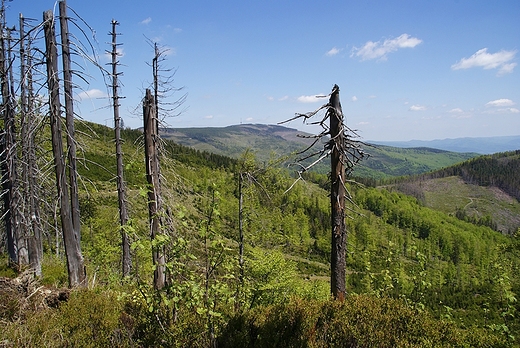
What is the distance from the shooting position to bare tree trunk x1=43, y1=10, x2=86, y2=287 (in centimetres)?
655

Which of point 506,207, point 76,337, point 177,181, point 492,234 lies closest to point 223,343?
point 76,337

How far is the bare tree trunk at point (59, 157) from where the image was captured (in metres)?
6.55

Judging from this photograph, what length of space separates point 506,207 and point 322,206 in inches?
4627

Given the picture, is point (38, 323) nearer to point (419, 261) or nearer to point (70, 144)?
point (70, 144)

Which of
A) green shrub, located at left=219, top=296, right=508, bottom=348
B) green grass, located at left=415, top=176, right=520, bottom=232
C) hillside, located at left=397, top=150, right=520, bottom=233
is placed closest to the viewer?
green shrub, located at left=219, top=296, right=508, bottom=348

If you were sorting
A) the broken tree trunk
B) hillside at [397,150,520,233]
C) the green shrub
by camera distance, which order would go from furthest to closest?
hillside at [397,150,520,233] < the broken tree trunk < the green shrub

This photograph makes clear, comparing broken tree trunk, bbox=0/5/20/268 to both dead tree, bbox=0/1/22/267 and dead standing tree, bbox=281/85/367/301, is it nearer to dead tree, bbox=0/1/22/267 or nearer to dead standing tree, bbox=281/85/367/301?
dead tree, bbox=0/1/22/267

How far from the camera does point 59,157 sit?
6.95 m

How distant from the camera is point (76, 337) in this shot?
5.01 m

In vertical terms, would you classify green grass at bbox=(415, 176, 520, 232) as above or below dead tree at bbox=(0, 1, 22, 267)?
below

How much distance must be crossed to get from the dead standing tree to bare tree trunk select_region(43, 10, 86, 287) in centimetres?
517

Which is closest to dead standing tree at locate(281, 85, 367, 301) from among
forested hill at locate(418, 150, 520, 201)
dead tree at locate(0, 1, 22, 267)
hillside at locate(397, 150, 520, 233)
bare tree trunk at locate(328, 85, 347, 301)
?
bare tree trunk at locate(328, 85, 347, 301)

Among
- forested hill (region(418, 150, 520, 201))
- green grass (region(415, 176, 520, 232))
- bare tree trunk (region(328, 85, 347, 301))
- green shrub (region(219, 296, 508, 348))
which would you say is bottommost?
green grass (region(415, 176, 520, 232))

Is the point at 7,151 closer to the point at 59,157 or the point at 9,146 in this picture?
the point at 9,146
